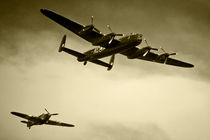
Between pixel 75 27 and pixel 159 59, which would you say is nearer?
pixel 75 27

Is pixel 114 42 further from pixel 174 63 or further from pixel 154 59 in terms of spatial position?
pixel 174 63

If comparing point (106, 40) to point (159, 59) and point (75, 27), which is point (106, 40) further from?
point (159, 59)

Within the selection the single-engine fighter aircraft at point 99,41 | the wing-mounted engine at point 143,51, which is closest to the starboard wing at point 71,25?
the single-engine fighter aircraft at point 99,41

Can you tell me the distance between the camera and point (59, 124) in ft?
216

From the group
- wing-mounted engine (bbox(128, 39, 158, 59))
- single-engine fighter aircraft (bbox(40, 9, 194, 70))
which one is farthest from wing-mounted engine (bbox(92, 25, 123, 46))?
wing-mounted engine (bbox(128, 39, 158, 59))

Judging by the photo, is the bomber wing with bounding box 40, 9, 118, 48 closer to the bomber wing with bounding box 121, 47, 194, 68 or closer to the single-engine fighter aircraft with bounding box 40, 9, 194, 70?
the single-engine fighter aircraft with bounding box 40, 9, 194, 70

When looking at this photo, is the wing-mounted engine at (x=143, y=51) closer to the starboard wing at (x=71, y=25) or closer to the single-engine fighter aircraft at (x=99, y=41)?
the single-engine fighter aircraft at (x=99, y=41)

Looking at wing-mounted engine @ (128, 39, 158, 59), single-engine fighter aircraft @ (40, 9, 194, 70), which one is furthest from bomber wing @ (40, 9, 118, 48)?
wing-mounted engine @ (128, 39, 158, 59)

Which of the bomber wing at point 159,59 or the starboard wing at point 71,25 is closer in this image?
the starboard wing at point 71,25

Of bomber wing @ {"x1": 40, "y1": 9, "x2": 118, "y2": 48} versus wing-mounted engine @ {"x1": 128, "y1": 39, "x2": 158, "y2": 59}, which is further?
wing-mounted engine @ {"x1": 128, "y1": 39, "x2": 158, "y2": 59}

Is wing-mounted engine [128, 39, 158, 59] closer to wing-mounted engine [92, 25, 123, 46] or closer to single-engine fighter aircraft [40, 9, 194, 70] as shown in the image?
single-engine fighter aircraft [40, 9, 194, 70]

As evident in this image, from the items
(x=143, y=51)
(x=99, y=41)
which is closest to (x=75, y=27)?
(x=99, y=41)

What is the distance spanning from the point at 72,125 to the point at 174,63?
31.2 metres

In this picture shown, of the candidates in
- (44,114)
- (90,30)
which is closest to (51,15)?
(90,30)
